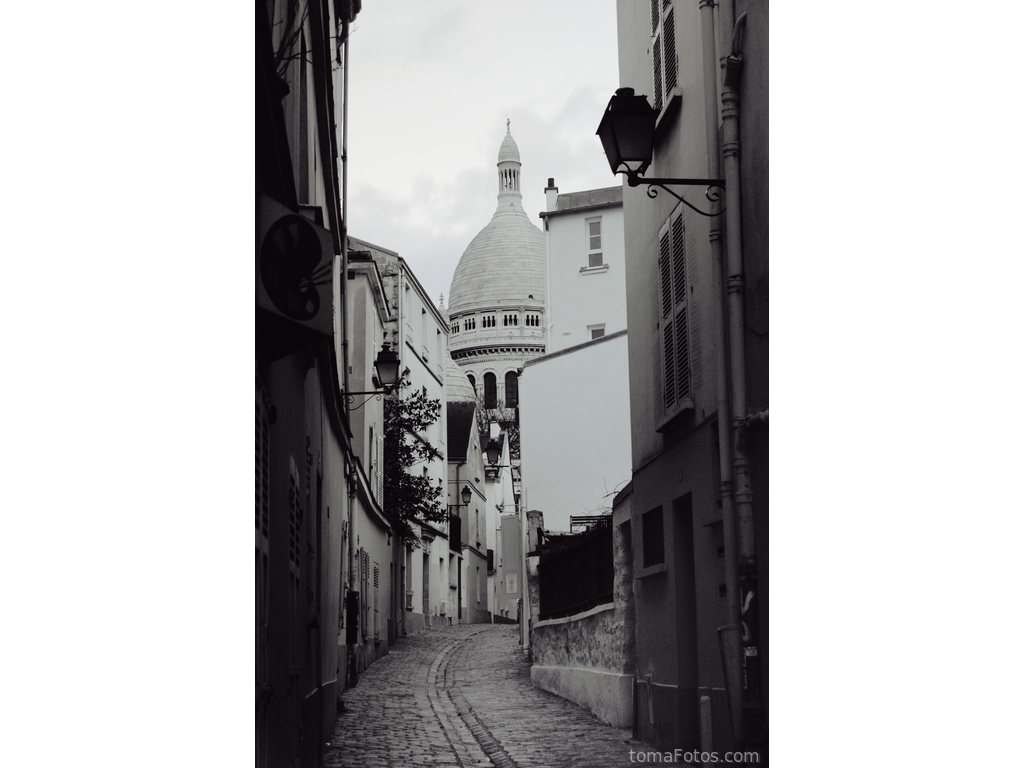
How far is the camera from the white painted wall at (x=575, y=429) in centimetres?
1348

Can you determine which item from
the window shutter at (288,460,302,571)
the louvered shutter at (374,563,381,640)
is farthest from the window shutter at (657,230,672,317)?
the louvered shutter at (374,563,381,640)

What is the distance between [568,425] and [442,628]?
8626mm

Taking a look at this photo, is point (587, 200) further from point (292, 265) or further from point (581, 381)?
point (292, 265)

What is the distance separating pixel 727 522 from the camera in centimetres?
548

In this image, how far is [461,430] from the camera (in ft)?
80.2

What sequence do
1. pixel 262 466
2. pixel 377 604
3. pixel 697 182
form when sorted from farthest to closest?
pixel 377 604 < pixel 697 182 < pixel 262 466

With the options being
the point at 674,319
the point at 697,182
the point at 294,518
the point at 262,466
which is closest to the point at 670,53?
the point at 674,319

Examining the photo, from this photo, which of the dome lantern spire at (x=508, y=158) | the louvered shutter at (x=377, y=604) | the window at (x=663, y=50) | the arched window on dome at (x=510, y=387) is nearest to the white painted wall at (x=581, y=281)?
the louvered shutter at (x=377, y=604)

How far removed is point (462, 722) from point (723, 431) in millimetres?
4887

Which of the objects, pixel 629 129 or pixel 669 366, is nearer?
pixel 629 129

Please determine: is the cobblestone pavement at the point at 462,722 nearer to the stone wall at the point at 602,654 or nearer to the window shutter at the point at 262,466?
the stone wall at the point at 602,654

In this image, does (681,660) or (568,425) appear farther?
(568,425)
